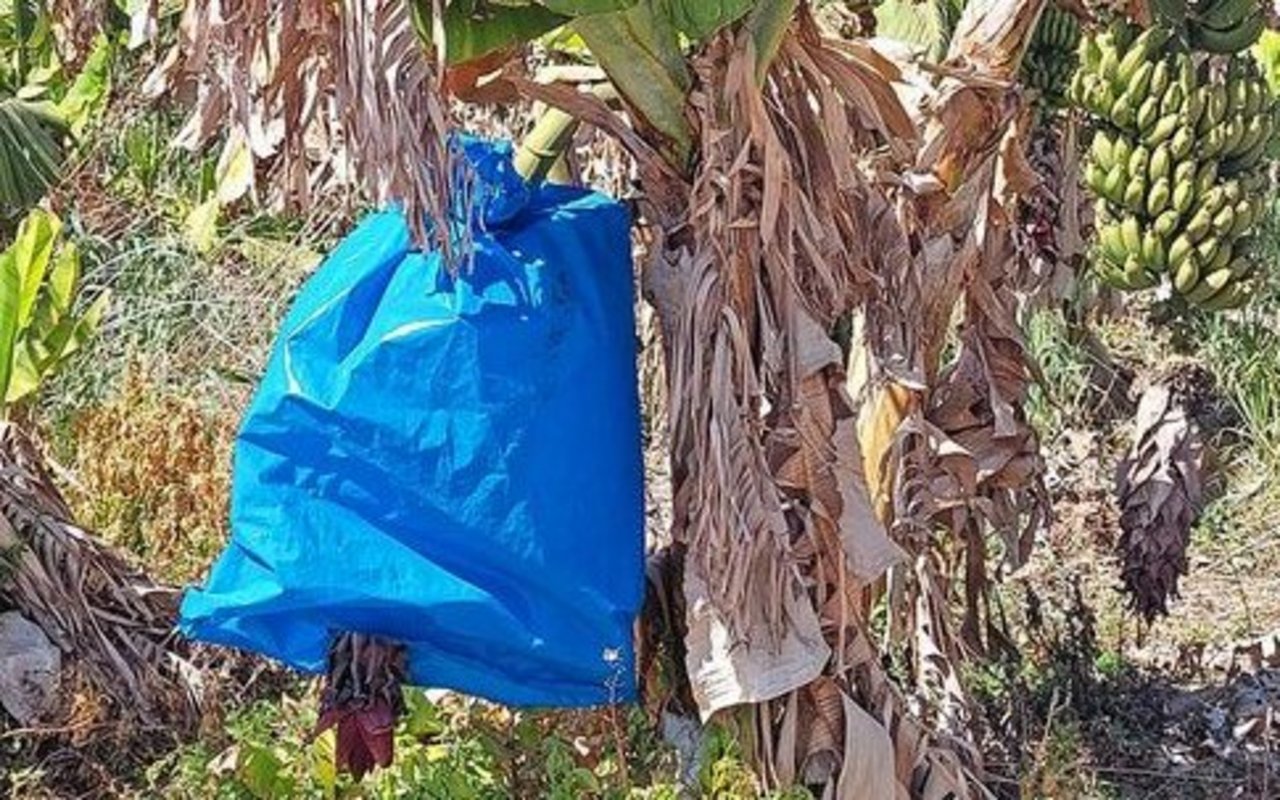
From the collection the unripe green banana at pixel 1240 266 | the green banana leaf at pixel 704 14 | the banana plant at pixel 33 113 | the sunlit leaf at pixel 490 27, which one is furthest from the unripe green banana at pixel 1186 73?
the banana plant at pixel 33 113

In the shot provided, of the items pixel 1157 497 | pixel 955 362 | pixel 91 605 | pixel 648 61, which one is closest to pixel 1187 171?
pixel 955 362

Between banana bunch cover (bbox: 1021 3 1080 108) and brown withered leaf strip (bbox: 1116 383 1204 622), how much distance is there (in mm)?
433

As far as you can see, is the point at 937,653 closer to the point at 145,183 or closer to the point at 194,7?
the point at 194,7

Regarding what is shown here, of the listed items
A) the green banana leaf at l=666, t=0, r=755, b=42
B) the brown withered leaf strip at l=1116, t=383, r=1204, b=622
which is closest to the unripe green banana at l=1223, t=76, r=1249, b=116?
the brown withered leaf strip at l=1116, t=383, r=1204, b=622

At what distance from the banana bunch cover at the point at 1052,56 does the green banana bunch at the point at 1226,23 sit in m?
0.42

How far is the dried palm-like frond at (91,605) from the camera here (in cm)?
265

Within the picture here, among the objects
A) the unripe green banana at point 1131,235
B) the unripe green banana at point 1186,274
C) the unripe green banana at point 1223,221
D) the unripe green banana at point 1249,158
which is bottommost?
the unripe green banana at point 1186,274

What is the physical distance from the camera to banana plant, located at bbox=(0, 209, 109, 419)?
2.58 m

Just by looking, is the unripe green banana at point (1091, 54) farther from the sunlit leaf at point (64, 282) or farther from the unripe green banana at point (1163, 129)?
the sunlit leaf at point (64, 282)

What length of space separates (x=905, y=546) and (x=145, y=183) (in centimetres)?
290

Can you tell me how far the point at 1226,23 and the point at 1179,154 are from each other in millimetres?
179

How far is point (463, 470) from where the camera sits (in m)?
1.67

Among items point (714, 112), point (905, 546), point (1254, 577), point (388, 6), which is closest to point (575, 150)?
point (714, 112)

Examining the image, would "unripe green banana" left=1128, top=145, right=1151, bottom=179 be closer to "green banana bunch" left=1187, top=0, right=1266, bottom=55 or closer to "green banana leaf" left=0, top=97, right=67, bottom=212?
"green banana bunch" left=1187, top=0, right=1266, bottom=55
